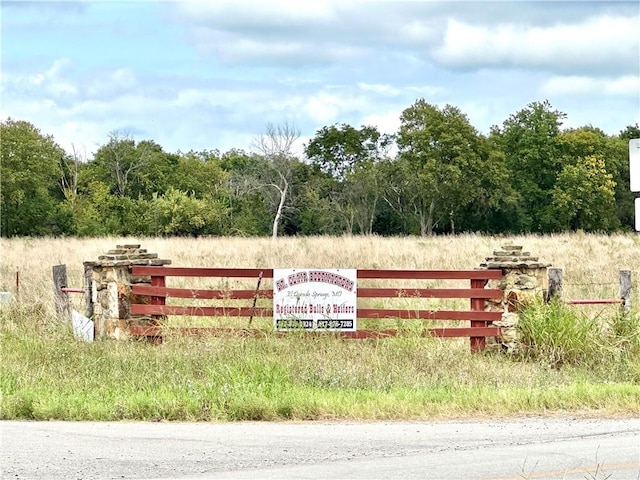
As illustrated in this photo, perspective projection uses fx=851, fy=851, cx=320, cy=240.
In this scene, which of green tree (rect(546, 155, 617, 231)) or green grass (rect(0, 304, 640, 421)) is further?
green tree (rect(546, 155, 617, 231))

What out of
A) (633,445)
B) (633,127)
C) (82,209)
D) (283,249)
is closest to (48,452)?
(633,445)

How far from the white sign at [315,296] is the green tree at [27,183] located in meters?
47.5

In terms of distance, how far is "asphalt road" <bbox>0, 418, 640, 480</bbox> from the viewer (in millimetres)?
6617

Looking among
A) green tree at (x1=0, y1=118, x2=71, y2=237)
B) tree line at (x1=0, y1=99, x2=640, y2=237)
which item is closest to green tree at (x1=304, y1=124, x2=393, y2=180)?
tree line at (x1=0, y1=99, x2=640, y2=237)

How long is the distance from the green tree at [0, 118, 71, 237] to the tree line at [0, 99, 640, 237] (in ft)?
0.32

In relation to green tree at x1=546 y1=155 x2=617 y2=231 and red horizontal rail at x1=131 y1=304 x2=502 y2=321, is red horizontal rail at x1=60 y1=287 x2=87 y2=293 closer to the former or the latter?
red horizontal rail at x1=131 y1=304 x2=502 y2=321

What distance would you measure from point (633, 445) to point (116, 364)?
6523 millimetres

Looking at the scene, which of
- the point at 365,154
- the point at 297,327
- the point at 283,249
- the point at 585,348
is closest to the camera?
the point at 585,348

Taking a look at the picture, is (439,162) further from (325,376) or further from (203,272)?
(325,376)

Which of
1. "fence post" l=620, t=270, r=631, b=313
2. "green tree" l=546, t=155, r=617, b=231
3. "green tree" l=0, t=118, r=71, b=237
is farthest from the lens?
"green tree" l=546, t=155, r=617, b=231

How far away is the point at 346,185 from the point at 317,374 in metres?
63.6

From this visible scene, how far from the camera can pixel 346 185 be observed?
7338cm

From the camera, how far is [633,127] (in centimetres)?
9700

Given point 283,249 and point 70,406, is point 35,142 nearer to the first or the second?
point 283,249
